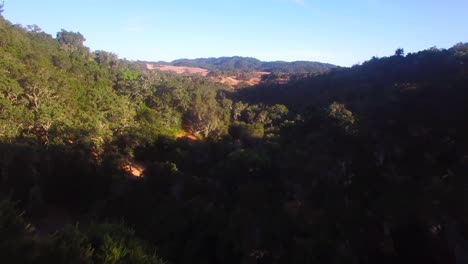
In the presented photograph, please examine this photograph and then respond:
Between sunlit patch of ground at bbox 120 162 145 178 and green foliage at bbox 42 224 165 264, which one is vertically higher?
green foliage at bbox 42 224 165 264

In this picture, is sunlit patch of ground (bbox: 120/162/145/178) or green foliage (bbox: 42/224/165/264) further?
sunlit patch of ground (bbox: 120/162/145/178)

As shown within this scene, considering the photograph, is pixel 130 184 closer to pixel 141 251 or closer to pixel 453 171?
pixel 141 251

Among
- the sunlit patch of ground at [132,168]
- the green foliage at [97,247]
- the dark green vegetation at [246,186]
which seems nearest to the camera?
the green foliage at [97,247]

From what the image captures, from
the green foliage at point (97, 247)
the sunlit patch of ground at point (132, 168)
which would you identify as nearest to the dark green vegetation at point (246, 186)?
the green foliage at point (97, 247)

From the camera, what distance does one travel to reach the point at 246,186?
79.3ft

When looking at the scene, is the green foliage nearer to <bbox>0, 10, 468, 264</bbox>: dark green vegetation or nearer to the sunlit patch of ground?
<bbox>0, 10, 468, 264</bbox>: dark green vegetation

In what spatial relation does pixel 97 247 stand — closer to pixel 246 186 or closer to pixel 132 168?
pixel 246 186

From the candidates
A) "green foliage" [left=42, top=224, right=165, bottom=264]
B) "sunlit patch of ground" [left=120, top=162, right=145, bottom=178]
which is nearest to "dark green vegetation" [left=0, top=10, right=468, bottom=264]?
"green foliage" [left=42, top=224, right=165, bottom=264]

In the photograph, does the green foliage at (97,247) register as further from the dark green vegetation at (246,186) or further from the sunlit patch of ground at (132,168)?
the sunlit patch of ground at (132,168)

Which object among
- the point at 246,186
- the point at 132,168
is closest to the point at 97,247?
the point at 246,186

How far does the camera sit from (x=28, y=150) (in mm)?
28969

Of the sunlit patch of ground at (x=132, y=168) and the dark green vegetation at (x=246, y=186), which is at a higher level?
the dark green vegetation at (x=246, y=186)

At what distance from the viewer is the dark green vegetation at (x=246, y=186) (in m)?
18.2

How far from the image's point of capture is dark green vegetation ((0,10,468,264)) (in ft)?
59.8
